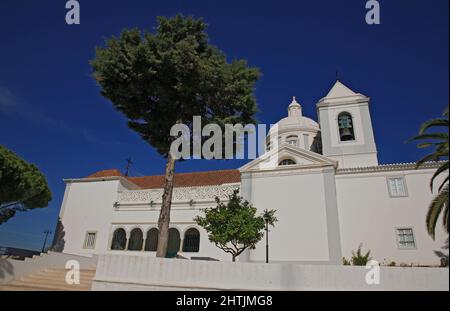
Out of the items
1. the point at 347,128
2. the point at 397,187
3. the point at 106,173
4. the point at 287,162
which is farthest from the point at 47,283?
the point at 347,128

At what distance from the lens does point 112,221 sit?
22469 mm

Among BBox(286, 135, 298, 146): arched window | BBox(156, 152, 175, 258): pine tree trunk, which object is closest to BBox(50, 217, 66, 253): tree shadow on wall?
BBox(156, 152, 175, 258): pine tree trunk

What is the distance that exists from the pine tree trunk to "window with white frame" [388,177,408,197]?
45.5 feet

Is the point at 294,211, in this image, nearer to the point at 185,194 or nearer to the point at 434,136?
the point at 185,194

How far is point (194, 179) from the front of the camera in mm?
26562

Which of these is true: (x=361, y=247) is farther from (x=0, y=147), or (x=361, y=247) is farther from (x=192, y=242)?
(x=0, y=147)

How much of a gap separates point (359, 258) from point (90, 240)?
772 inches

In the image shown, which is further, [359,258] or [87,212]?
[87,212]

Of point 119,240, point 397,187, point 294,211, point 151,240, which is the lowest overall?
point 119,240

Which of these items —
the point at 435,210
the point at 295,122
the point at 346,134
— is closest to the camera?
the point at 435,210

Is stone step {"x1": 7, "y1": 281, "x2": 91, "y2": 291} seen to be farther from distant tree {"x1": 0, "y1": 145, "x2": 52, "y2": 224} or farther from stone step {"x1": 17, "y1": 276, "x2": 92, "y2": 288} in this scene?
distant tree {"x1": 0, "y1": 145, "x2": 52, "y2": 224}

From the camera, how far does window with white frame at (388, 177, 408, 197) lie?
685 inches

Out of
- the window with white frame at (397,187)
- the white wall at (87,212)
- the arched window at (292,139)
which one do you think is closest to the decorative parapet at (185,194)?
the white wall at (87,212)

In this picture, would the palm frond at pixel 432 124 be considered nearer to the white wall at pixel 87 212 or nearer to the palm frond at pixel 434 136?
the palm frond at pixel 434 136
